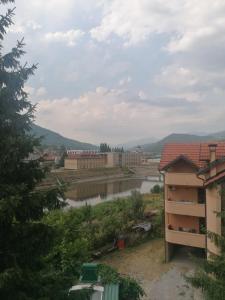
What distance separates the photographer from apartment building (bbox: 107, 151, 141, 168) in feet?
463

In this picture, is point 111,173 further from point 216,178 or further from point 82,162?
point 216,178

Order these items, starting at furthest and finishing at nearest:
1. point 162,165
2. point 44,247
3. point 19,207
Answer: point 162,165, point 44,247, point 19,207

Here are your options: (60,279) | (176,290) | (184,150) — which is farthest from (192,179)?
(60,279)

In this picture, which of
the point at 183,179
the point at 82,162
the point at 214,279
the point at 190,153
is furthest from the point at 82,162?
the point at 214,279

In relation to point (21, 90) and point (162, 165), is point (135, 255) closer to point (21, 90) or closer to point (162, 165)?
point (162, 165)

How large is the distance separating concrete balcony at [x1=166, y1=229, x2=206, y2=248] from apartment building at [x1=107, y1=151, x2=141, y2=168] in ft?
381

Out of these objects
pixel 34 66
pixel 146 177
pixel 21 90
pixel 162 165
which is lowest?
pixel 146 177

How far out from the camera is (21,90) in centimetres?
702

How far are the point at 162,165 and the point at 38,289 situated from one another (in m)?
15.0

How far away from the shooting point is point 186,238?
19.4 metres

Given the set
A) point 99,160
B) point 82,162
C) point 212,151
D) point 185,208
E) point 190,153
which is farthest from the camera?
point 99,160

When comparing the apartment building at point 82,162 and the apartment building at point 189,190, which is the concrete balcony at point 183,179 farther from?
the apartment building at point 82,162

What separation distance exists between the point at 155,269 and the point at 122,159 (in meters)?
131

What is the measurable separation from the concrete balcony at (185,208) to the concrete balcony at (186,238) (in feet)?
3.39
